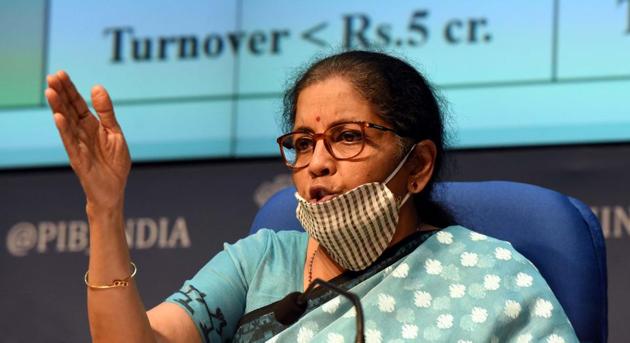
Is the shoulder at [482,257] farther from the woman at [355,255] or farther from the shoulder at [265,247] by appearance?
the shoulder at [265,247]

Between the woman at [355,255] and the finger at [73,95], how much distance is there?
2 centimetres

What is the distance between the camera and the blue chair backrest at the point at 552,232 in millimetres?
1797

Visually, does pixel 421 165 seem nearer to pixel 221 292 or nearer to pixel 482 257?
pixel 482 257

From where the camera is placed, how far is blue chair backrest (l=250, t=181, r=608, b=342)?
1.80m

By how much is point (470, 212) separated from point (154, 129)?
1.33 meters

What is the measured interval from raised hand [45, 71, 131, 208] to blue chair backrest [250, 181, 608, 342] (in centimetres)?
64

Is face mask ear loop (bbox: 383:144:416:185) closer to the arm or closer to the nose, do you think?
the nose

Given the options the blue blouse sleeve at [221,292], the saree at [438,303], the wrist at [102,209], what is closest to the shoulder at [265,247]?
the blue blouse sleeve at [221,292]

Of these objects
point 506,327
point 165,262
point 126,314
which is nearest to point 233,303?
point 126,314

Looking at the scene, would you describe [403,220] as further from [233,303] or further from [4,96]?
[4,96]

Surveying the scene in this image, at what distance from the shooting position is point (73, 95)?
1483 mm

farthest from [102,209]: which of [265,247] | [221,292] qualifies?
[265,247]

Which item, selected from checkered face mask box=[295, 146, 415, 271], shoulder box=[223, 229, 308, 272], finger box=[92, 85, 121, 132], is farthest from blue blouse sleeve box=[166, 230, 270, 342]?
finger box=[92, 85, 121, 132]

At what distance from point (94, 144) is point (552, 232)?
76cm
